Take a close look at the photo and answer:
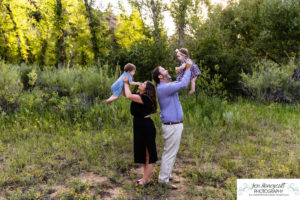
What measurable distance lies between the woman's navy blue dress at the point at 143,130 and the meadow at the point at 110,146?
0.65 meters

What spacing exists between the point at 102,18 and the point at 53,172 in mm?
20843

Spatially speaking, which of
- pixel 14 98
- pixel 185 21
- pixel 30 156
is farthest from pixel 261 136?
pixel 185 21

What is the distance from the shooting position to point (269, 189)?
425 centimetres

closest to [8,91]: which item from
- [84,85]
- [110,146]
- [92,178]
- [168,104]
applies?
[84,85]

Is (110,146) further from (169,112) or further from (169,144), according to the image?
(169,112)

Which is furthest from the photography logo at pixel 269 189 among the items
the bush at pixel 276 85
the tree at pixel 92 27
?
the tree at pixel 92 27

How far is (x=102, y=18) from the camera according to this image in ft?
77.9

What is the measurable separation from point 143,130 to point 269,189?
2.31m

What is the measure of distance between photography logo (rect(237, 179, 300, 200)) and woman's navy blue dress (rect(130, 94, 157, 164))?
160cm

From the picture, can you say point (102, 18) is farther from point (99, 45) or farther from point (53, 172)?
point (53, 172)

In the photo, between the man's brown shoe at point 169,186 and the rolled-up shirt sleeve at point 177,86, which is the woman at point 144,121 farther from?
the man's brown shoe at point 169,186

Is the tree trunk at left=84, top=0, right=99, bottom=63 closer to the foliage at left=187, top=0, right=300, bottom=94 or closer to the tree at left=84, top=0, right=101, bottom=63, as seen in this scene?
the tree at left=84, top=0, right=101, bottom=63

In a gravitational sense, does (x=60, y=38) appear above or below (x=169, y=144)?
above

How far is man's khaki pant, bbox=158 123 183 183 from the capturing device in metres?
4.30
